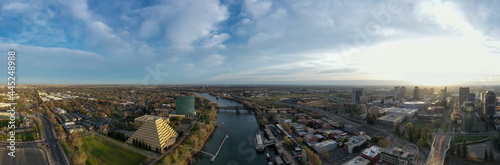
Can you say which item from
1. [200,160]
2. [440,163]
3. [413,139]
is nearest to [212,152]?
[200,160]

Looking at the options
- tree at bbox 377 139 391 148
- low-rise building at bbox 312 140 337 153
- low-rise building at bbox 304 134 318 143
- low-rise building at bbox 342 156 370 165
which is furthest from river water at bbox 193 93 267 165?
tree at bbox 377 139 391 148

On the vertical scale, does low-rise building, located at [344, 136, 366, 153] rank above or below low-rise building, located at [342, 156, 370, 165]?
above

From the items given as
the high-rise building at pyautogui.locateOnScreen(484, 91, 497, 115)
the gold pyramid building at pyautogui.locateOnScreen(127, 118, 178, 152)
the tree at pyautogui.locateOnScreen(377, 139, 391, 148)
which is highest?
the high-rise building at pyautogui.locateOnScreen(484, 91, 497, 115)

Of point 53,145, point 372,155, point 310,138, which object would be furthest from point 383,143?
point 53,145

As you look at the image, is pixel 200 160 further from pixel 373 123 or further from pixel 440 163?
pixel 373 123

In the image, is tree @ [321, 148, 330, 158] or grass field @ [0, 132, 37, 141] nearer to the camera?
tree @ [321, 148, 330, 158]

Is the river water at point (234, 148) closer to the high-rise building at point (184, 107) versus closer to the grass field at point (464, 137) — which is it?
the high-rise building at point (184, 107)

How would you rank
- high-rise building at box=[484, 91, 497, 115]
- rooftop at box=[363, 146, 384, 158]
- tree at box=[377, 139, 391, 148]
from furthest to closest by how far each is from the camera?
high-rise building at box=[484, 91, 497, 115] → tree at box=[377, 139, 391, 148] → rooftop at box=[363, 146, 384, 158]

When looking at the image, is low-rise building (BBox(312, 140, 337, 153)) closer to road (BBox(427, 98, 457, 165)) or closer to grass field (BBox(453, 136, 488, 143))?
road (BBox(427, 98, 457, 165))
